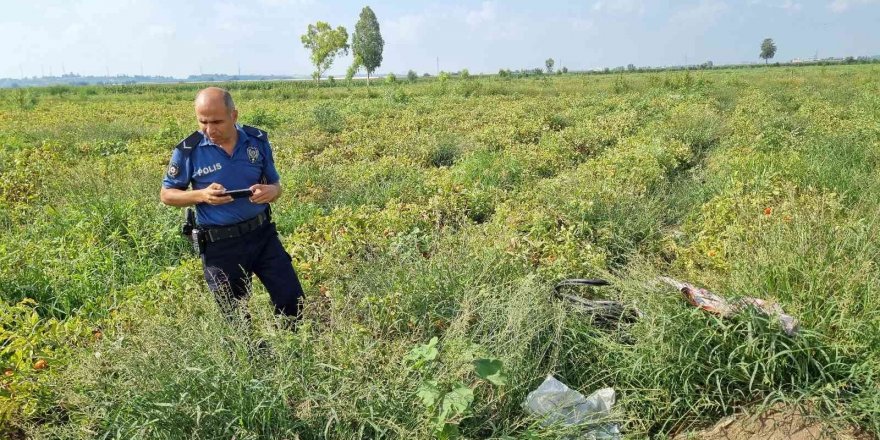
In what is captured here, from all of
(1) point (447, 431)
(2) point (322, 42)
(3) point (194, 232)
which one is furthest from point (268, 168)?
(2) point (322, 42)

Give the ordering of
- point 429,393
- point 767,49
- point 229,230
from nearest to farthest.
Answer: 1. point 429,393
2. point 229,230
3. point 767,49

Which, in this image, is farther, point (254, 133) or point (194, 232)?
point (254, 133)

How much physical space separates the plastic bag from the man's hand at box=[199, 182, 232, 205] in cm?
199

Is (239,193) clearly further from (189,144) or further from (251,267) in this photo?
(251,267)


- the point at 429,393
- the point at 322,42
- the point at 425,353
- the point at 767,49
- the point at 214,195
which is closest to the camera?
the point at 429,393

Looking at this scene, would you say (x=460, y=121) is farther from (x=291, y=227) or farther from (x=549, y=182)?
(x=291, y=227)

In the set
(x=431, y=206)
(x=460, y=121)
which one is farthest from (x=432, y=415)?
(x=460, y=121)

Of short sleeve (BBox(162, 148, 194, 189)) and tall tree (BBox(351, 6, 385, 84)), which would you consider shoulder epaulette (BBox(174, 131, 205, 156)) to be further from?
tall tree (BBox(351, 6, 385, 84))

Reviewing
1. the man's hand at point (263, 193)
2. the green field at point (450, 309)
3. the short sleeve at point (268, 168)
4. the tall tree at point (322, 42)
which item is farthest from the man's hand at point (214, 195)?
the tall tree at point (322, 42)

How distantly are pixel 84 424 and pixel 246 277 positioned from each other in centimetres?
123

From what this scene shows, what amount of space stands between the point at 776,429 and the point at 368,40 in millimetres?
72394

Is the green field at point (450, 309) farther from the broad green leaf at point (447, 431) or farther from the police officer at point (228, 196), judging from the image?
the police officer at point (228, 196)

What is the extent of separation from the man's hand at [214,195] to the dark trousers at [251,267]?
0.34 metres

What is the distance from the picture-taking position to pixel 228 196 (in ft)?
9.80
